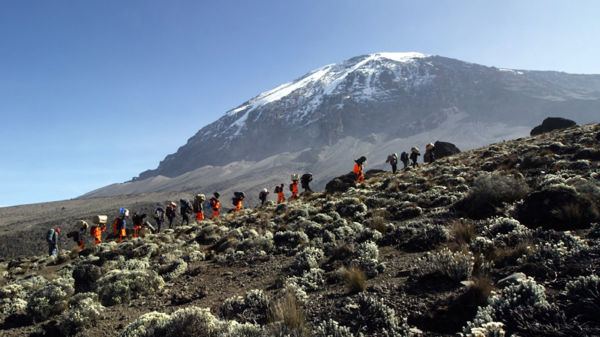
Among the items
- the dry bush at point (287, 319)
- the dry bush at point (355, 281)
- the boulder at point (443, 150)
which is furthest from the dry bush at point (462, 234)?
the boulder at point (443, 150)

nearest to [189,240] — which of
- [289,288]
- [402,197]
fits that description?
[402,197]

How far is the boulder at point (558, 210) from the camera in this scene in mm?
9695

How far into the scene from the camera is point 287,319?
6.51 m

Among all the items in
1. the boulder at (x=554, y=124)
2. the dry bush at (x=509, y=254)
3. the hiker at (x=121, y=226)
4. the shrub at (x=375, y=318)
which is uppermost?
the boulder at (x=554, y=124)

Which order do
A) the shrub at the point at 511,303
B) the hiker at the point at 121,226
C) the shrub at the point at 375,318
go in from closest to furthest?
1. the shrub at the point at 511,303
2. the shrub at the point at 375,318
3. the hiker at the point at 121,226

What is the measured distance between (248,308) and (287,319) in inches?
72.0

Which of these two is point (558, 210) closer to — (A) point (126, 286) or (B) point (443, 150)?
(A) point (126, 286)

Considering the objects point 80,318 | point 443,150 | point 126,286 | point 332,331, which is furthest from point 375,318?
point 443,150

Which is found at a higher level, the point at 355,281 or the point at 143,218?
the point at 143,218

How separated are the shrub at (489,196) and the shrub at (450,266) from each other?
510cm

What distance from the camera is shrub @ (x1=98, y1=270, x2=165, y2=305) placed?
10453mm

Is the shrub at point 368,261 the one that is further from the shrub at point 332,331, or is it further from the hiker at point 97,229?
the hiker at point 97,229

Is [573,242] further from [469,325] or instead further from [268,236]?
[268,236]

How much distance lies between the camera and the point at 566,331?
16.2 ft
